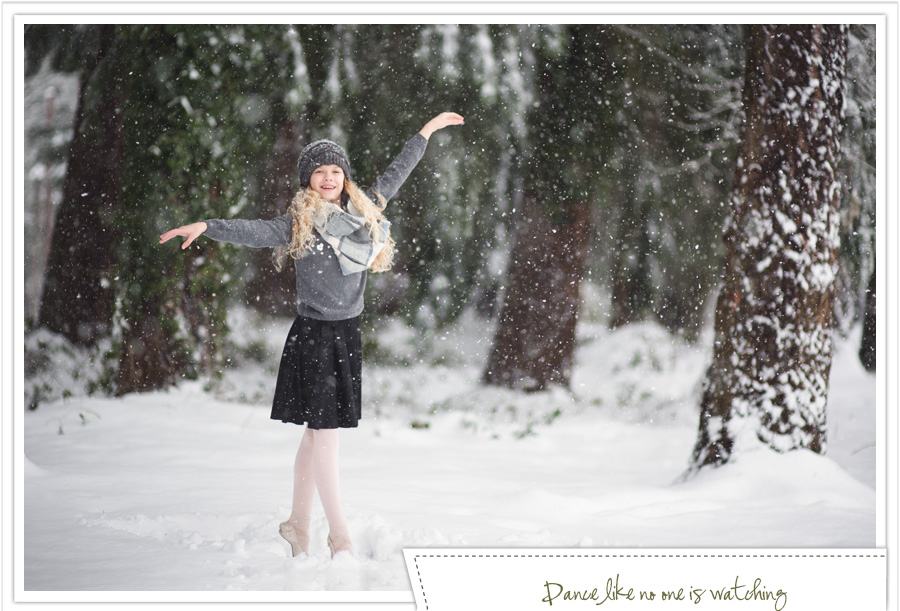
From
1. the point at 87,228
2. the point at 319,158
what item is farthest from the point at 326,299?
the point at 87,228

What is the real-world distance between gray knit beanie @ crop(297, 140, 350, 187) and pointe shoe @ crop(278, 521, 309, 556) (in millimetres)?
1373

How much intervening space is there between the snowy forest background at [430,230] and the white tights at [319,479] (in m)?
0.24

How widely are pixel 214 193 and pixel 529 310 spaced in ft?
7.29

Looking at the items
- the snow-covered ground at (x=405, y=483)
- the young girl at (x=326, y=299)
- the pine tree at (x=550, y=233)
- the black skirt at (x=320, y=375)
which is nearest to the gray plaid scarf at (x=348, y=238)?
the young girl at (x=326, y=299)

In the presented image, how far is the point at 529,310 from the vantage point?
5.06 metres

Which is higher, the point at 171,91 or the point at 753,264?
the point at 171,91

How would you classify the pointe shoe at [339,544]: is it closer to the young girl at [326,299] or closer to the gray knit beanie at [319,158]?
the young girl at [326,299]

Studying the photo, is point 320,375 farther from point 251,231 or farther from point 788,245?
point 788,245

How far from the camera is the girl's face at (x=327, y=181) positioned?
2.82 metres

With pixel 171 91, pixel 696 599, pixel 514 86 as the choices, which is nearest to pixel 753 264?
pixel 696 599

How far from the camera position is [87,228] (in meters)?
4.27

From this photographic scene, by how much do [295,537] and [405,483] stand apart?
846 millimetres

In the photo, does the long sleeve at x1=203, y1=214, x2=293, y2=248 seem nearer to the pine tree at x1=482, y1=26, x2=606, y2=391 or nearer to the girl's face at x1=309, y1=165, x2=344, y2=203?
the girl's face at x1=309, y1=165, x2=344, y2=203
